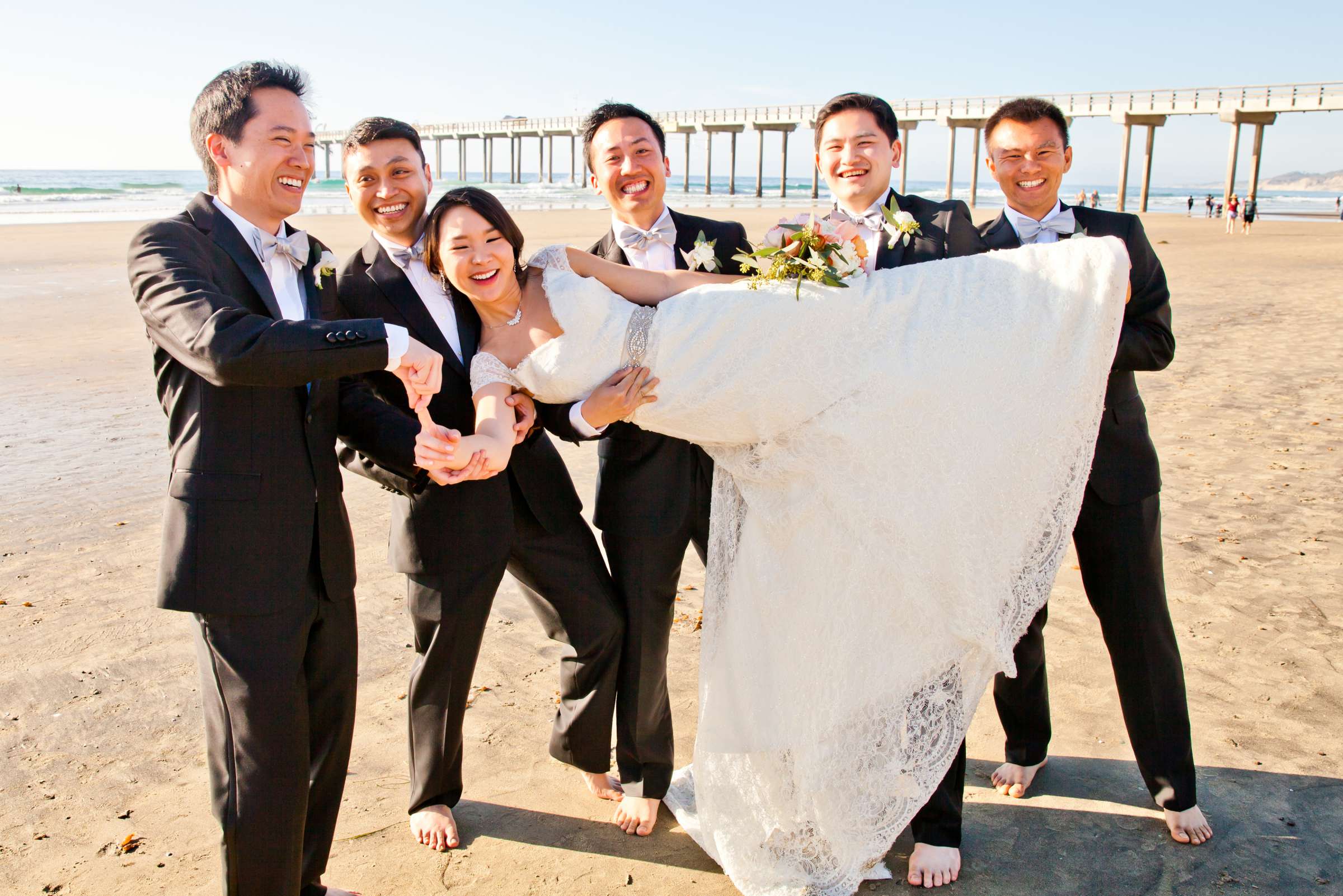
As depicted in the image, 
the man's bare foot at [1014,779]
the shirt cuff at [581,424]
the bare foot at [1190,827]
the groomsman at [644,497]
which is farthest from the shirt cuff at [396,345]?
the bare foot at [1190,827]

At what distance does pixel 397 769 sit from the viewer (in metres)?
3.94

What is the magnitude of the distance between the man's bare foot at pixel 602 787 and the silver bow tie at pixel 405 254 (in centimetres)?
205

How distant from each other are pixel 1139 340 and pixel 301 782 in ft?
9.71

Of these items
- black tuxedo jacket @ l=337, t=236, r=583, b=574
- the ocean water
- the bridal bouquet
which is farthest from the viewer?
the ocean water

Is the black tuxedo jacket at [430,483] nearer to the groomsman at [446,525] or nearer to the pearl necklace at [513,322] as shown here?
the groomsman at [446,525]

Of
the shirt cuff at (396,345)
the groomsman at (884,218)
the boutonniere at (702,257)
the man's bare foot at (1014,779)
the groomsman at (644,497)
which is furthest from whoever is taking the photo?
the man's bare foot at (1014,779)

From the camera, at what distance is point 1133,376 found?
334 cm

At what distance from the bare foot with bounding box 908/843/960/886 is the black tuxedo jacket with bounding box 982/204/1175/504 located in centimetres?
131

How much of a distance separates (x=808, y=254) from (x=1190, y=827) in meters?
2.39

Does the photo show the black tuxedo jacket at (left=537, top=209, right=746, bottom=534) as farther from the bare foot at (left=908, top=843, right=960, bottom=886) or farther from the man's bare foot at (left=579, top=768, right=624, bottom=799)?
the bare foot at (left=908, top=843, right=960, bottom=886)

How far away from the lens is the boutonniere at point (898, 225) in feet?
10.6

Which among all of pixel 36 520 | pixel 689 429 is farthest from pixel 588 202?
pixel 689 429

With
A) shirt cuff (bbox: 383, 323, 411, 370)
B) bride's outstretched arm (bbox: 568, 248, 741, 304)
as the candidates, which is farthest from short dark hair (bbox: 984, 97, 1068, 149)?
shirt cuff (bbox: 383, 323, 411, 370)

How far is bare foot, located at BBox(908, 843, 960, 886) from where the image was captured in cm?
324
